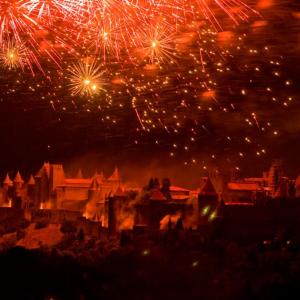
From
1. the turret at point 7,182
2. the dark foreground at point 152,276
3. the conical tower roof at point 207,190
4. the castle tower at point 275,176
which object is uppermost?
the turret at point 7,182

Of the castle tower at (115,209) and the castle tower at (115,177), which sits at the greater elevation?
the castle tower at (115,177)

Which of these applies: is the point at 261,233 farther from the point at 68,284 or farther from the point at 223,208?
the point at 68,284

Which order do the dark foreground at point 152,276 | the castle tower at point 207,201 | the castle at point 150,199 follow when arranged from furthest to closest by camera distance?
the castle tower at point 207,201 < the castle at point 150,199 < the dark foreground at point 152,276

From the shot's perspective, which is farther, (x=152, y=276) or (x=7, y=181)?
(x=7, y=181)

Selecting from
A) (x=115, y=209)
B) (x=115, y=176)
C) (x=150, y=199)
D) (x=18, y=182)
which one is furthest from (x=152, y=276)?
(x=18, y=182)

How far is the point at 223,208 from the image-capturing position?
3253 cm

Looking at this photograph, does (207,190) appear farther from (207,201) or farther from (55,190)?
(55,190)

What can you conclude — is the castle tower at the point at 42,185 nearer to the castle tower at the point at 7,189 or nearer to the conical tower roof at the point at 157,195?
the castle tower at the point at 7,189

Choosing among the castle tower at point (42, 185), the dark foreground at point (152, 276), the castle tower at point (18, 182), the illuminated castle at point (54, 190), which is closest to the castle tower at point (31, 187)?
the illuminated castle at point (54, 190)

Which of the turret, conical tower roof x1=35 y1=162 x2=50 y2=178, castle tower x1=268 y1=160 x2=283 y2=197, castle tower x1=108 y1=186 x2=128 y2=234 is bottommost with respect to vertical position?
castle tower x1=108 y1=186 x2=128 y2=234

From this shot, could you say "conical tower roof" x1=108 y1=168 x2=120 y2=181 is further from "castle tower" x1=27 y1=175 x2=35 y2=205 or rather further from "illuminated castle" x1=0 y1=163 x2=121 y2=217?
"castle tower" x1=27 y1=175 x2=35 y2=205

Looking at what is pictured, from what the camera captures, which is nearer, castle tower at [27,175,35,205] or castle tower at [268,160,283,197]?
castle tower at [268,160,283,197]

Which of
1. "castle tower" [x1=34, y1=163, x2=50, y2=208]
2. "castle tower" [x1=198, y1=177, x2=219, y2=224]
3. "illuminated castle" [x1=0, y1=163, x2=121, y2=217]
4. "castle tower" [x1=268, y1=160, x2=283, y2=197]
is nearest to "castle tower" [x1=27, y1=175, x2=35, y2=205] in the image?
"illuminated castle" [x1=0, y1=163, x2=121, y2=217]

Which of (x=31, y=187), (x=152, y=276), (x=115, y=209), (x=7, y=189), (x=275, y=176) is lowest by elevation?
(x=152, y=276)
